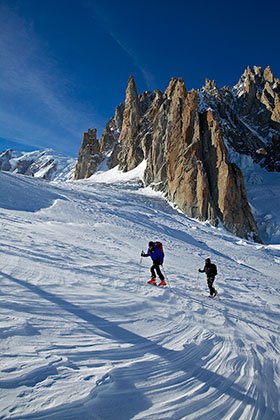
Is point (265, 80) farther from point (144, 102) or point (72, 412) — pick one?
point (72, 412)

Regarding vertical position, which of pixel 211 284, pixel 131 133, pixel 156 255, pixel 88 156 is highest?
pixel 131 133

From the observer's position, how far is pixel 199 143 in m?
51.4

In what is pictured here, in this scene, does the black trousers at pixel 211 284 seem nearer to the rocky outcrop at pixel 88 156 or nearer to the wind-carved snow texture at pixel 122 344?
the wind-carved snow texture at pixel 122 344

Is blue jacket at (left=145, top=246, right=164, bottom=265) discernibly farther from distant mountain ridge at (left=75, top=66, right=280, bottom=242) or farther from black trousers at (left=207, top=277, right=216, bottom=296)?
distant mountain ridge at (left=75, top=66, right=280, bottom=242)

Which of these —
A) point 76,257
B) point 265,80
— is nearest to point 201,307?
point 76,257

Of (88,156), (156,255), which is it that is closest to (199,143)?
(156,255)

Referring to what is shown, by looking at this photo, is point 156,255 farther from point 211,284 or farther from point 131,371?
point 131,371

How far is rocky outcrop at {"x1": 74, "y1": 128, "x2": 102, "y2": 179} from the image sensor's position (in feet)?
329

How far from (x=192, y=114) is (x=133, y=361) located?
56.4 m

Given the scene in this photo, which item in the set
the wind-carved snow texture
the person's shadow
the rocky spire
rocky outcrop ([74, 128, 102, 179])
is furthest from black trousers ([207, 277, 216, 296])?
rocky outcrop ([74, 128, 102, 179])

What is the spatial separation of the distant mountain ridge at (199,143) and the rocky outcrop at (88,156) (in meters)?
0.37

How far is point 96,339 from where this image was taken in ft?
15.4

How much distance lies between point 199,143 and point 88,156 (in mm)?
61232

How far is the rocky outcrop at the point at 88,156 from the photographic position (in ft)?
329
